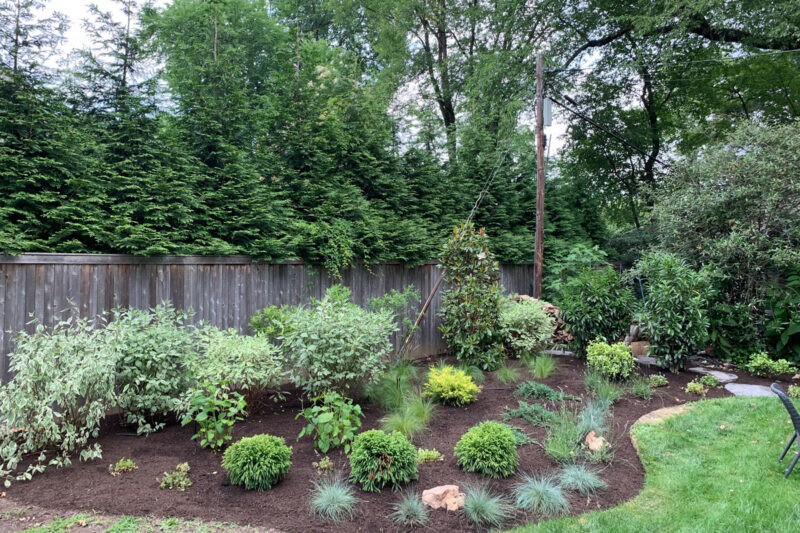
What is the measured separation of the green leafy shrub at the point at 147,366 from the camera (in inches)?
146

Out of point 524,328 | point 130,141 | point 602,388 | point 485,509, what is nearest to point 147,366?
point 130,141

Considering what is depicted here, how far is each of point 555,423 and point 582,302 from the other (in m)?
3.19

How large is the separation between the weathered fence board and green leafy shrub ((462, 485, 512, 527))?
11.3 feet

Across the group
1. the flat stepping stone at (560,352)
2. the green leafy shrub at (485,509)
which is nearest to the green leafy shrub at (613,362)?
the flat stepping stone at (560,352)

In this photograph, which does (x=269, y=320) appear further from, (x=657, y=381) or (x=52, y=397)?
(x=657, y=381)

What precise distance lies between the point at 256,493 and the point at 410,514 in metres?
1.03

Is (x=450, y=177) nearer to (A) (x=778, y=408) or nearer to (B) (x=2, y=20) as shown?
(A) (x=778, y=408)

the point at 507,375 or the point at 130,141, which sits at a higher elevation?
the point at 130,141

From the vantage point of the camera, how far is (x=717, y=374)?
19.7ft

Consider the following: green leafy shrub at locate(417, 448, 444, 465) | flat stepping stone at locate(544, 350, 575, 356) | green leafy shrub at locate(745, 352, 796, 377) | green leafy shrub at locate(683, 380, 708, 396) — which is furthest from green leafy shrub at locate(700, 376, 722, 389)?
green leafy shrub at locate(417, 448, 444, 465)

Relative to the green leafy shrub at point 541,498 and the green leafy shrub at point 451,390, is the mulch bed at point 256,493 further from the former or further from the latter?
the green leafy shrub at point 451,390

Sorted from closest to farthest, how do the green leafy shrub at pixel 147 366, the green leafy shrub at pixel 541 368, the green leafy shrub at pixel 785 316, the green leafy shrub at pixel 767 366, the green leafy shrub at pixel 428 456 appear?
the green leafy shrub at pixel 428 456 → the green leafy shrub at pixel 147 366 → the green leafy shrub at pixel 541 368 → the green leafy shrub at pixel 767 366 → the green leafy shrub at pixel 785 316

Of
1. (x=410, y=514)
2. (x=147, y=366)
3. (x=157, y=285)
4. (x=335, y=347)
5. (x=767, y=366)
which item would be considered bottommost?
(x=410, y=514)

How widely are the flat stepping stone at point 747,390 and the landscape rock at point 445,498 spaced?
4.21 m
